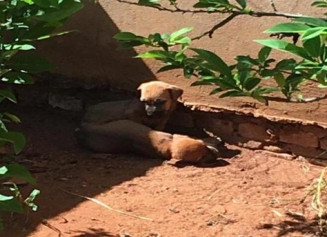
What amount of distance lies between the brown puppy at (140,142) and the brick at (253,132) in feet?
1.27

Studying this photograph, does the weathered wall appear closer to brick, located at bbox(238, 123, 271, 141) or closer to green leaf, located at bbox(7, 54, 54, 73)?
brick, located at bbox(238, 123, 271, 141)

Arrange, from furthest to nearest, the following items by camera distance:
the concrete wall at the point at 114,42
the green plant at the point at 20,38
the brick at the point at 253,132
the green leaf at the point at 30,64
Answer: the brick at the point at 253,132, the concrete wall at the point at 114,42, the green leaf at the point at 30,64, the green plant at the point at 20,38

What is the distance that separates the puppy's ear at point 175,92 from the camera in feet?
16.5

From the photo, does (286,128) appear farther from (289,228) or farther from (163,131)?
(289,228)

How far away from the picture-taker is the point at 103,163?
16.0 feet

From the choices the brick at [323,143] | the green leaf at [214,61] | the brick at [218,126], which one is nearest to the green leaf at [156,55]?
the green leaf at [214,61]

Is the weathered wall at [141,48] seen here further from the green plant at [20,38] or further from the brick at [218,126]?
the green plant at [20,38]

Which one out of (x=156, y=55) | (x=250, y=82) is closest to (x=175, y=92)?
(x=156, y=55)

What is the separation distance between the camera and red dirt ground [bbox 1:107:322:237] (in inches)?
149

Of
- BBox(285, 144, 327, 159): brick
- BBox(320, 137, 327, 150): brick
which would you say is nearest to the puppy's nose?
BBox(285, 144, 327, 159): brick

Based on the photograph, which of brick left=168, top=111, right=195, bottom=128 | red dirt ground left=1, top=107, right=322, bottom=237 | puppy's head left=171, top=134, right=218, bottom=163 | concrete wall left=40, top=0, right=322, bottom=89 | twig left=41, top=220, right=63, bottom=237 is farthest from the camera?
brick left=168, top=111, right=195, bottom=128

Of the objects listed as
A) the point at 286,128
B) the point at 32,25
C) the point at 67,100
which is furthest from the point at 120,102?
the point at 32,25

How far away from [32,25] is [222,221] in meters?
2.04

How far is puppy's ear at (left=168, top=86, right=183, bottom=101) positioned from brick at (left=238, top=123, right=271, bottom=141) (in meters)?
0.47
